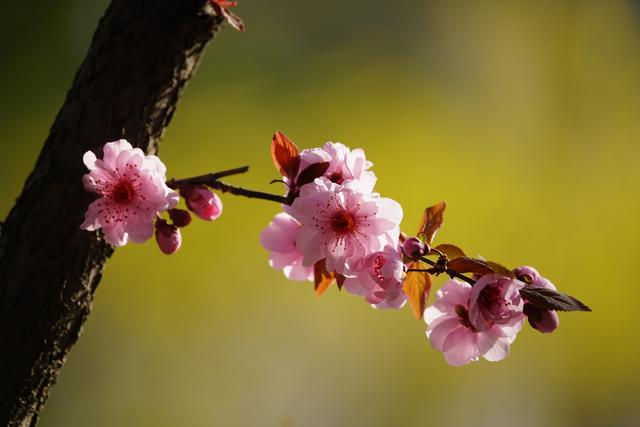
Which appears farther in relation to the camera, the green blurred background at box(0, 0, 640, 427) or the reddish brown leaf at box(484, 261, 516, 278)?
the green blurred background at box(0, 0, 640, 427)

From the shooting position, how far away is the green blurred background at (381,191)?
1872 mm

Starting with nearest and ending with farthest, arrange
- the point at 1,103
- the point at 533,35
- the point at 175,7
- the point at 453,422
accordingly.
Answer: the point at 175,7 < the point at 1,103 < the point at 453,422 < the point at 533,35

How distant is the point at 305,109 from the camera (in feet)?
7.48

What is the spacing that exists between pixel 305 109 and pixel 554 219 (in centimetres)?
109

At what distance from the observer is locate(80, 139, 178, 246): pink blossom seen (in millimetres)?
562

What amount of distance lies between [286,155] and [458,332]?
23cm

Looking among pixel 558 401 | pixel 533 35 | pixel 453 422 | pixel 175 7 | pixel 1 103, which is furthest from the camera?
pixel 533 35

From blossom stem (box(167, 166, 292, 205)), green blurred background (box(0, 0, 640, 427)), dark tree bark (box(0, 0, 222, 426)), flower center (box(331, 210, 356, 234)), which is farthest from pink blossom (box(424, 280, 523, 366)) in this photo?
green blurred background (box(0, 0, 640, 427))

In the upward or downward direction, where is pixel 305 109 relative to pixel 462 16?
downward

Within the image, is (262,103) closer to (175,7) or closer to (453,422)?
(453,422)

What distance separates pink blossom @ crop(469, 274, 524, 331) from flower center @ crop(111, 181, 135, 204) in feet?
1.04

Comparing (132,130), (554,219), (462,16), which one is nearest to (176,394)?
(132,130)

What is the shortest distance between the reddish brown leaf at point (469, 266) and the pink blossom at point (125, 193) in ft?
0.84

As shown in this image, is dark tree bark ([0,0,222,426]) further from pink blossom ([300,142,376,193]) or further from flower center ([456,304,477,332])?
flower center ([456,304,477,332])
